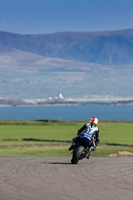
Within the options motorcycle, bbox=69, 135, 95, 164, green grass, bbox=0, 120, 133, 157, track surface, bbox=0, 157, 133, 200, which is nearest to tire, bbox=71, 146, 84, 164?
motorcycle, bbox=69, 135, 95, 164

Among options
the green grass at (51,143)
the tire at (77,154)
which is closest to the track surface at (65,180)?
the tire at (77,154)

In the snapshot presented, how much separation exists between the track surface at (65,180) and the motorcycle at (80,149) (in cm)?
32

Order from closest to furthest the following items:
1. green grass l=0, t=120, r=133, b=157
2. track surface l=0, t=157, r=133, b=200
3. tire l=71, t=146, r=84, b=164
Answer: track surface l=0, t=157, r=133, b=200
tire l=71, t=146, r=84, b=164
green grass l=0, t=120, r=133, b=157

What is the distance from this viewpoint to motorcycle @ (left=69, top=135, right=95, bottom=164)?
19.5 metres

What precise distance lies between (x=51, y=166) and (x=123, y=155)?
9514mm

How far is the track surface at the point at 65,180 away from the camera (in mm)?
12359

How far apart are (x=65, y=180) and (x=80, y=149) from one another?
4693mm

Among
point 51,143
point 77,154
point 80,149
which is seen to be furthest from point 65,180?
point 51,143

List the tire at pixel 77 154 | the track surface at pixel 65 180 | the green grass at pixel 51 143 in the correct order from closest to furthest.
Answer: the track surface at pixel 65 180
the tire at pixel 77 154
the green grass at pixel 51 143

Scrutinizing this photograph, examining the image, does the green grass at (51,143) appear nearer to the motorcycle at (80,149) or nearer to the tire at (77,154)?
the motorcycle at (80,149)

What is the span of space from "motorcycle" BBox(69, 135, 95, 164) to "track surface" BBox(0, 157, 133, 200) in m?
0.32

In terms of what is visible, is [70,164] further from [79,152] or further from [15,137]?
[15,137]

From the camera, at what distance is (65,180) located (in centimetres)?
1491

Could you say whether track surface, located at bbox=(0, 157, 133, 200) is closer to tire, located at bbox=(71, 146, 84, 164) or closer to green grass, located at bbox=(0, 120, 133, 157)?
tire, located at bbox=(71, 146, 84, 164)
